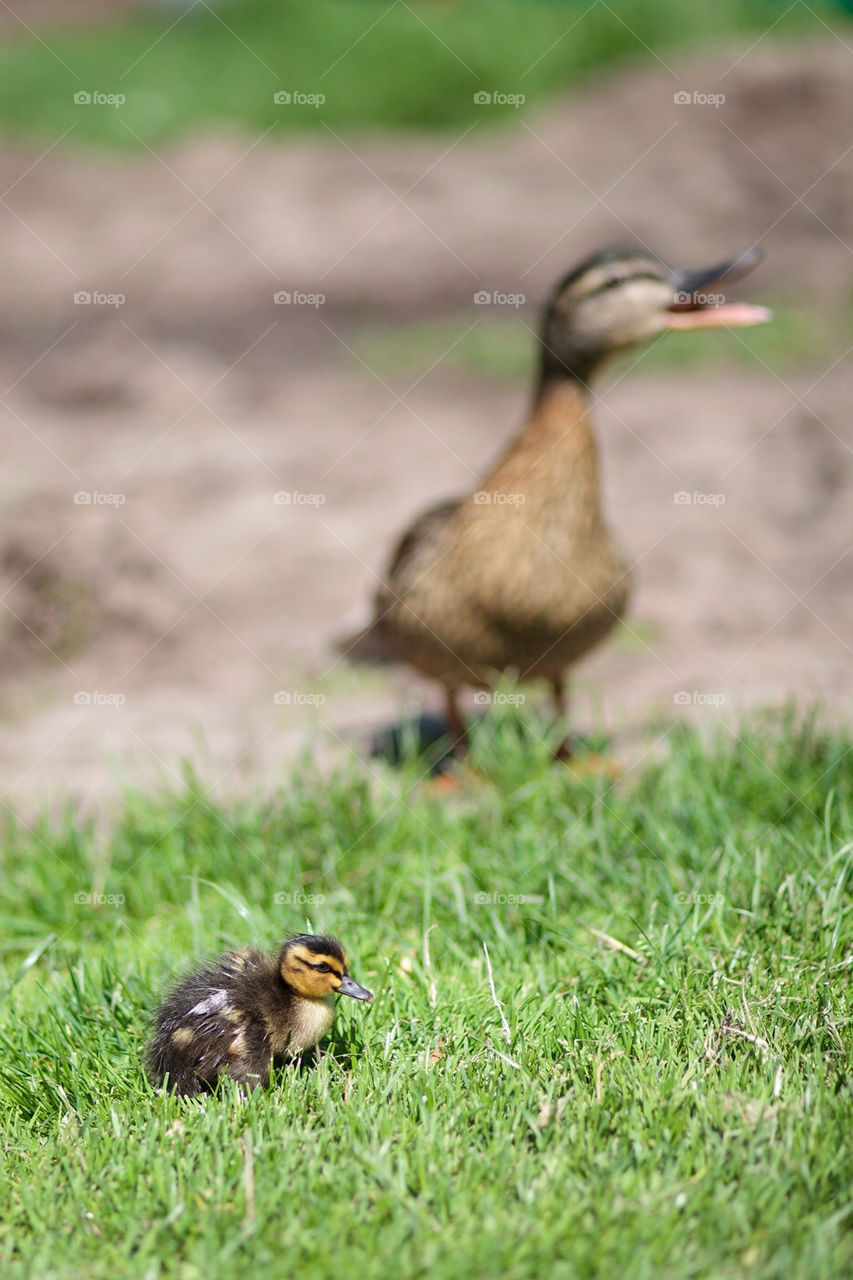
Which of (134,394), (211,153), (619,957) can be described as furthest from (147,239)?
(619,957)

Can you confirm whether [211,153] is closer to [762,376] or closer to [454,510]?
[762,376]

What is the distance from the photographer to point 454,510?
4.72 metres

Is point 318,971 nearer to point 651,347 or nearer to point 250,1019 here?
point 250,1019

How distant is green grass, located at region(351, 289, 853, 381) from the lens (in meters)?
8.88

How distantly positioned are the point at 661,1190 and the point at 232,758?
119 inches

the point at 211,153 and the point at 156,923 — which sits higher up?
the point at 211,153
